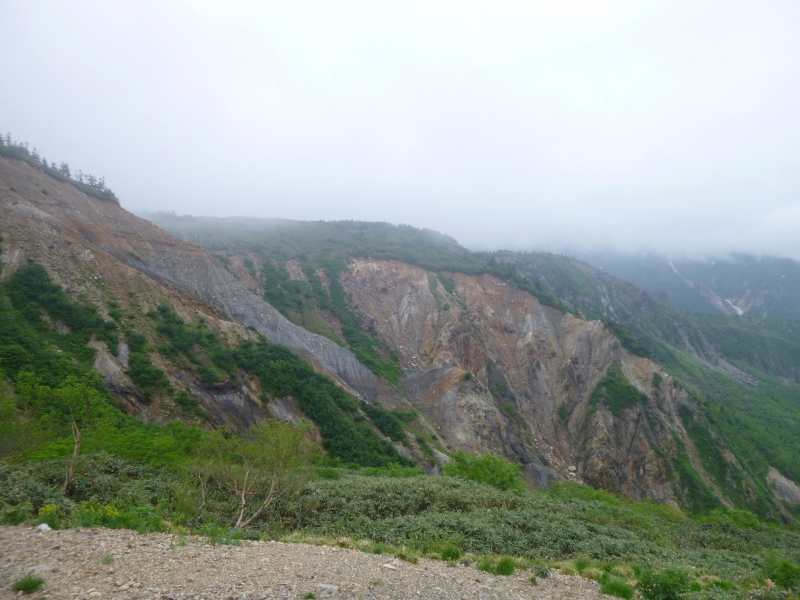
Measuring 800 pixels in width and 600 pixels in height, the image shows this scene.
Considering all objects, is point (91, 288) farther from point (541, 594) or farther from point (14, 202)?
point (541, 594)

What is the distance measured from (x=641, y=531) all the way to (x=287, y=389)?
32.4 m

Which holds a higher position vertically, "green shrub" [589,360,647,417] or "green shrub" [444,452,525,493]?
"green shrub" [589,360,647,417]

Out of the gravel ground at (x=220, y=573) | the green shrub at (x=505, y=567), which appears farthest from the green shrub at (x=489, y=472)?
the gravel ground at (x=220, y=573)

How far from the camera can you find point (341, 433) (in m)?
41.3

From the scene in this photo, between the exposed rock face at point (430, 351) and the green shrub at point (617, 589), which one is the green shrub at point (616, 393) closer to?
the exposed rock face at point (430, 351)

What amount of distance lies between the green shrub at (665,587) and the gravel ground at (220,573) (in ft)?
3.26

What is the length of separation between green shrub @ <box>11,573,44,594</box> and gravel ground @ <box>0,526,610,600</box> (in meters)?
0.12

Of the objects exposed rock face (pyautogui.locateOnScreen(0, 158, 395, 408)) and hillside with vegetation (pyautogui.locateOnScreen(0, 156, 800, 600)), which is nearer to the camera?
hillside with vegetation (pyautogui.locateOnScreen(0, 156, 800, 600))

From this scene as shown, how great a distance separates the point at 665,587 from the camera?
8.58 m

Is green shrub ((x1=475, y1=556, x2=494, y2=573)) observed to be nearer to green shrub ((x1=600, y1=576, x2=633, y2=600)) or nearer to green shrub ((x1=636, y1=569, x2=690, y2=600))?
green shrub ((x1=600, y1=576, x2=633, y2=600))

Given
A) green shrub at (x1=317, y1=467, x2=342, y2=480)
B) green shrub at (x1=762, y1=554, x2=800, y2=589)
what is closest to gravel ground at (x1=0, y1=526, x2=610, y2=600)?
green shrub at (x1=762, y1=554, x2=800, y2=589)

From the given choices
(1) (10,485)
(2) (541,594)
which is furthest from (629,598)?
(1) (10,485)

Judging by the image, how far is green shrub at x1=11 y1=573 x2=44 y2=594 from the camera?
20.5ft

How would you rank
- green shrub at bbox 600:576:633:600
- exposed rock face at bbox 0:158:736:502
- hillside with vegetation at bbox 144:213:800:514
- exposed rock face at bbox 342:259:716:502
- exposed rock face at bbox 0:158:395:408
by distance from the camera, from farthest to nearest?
hillside with vegetation at bbox 144:213:800:514 < exposed rock face at bbox 342:259:716:502 < exposed rock face at bbox 0:158:736:502 < exposed rock face at bbox 0:158:395:408 < green shrub at bbox 600:576:633:600
